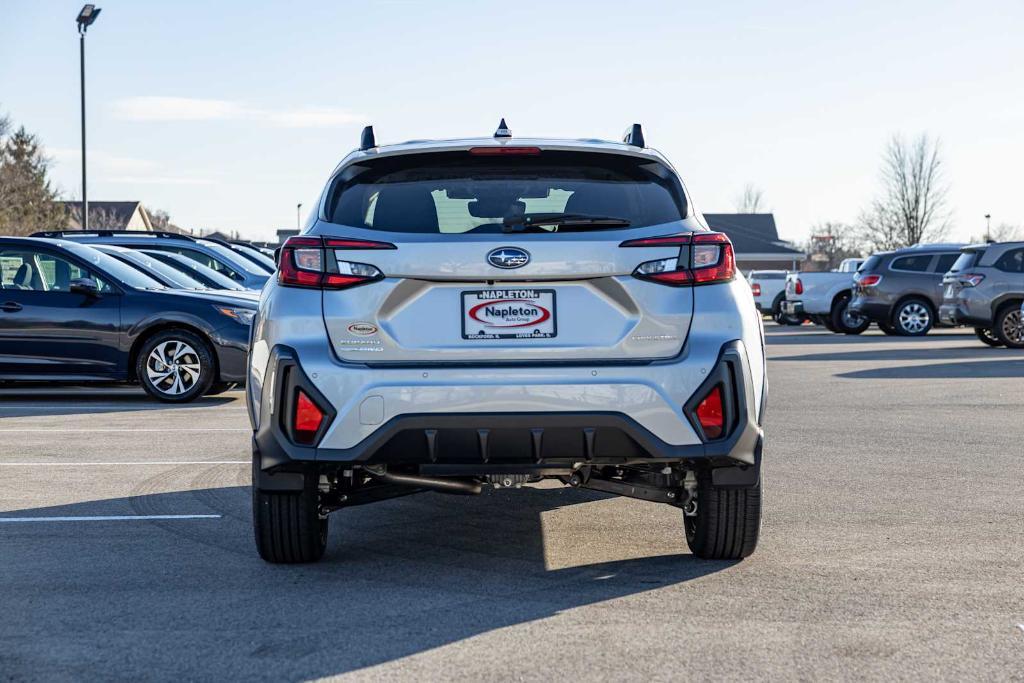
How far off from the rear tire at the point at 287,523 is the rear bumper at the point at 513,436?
0.26m

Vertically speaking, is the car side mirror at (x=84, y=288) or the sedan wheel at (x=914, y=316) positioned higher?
the car side mirror at (x=84, y=288)

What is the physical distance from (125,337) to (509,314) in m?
8.90

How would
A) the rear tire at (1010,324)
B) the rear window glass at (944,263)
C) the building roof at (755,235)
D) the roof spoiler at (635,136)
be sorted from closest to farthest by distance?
the roof spoiler at (635,136)
the rear tire at (1010,324)
the rear window glass at (944,263)
the building roof at (755,235)

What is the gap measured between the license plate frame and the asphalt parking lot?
3.26ft

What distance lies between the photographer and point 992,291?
22.6m

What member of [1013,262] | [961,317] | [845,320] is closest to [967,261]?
[1013,262]

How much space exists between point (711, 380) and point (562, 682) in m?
1.53

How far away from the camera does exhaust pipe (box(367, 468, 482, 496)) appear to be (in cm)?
548

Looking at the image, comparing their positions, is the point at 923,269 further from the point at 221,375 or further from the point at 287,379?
the point at 287,379

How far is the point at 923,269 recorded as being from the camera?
91.5 feet

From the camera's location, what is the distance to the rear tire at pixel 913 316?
28.0 m

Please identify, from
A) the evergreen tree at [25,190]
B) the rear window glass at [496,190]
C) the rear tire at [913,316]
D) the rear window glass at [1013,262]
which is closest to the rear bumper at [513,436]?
the rear window glass at [496,190]

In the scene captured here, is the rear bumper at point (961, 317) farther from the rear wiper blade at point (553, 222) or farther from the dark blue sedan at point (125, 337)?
the rear wiper blade at point (553, 222)

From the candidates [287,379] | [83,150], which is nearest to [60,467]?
[287,379]
